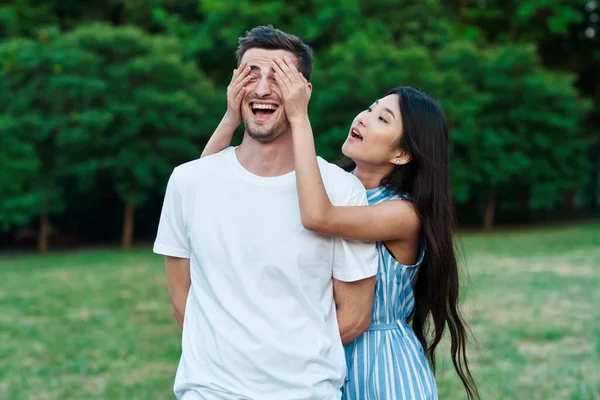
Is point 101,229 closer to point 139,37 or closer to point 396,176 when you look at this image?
point 139,37

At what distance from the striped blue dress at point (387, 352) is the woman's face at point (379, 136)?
138 millimetres

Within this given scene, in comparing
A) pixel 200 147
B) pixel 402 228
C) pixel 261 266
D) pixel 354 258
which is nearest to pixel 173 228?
pixel 261 266

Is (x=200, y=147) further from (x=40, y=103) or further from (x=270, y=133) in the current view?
(x=270, y=133)

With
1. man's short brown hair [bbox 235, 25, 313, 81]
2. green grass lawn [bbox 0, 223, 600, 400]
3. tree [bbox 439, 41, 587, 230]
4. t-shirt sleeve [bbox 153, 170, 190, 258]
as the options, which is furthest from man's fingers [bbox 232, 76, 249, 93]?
tree [bbox 439, 41, 587, 230]

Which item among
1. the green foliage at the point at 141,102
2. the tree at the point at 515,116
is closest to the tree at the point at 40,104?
the green foliage at the point at 141,102

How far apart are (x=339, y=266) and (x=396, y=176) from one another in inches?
26.4

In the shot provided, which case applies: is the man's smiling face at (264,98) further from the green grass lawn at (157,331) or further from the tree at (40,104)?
the tree at (40,104)

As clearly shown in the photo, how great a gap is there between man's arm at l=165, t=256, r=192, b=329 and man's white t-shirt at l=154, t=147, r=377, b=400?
0.44ft

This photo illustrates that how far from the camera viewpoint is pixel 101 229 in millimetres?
30078

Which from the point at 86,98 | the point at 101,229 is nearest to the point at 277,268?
the point at 86,98

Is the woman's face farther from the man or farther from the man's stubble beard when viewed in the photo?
the man's stubble beard

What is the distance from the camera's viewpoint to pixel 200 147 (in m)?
25.1

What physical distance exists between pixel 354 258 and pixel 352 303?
0.15m

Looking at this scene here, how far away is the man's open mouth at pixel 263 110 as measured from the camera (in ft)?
8.69
